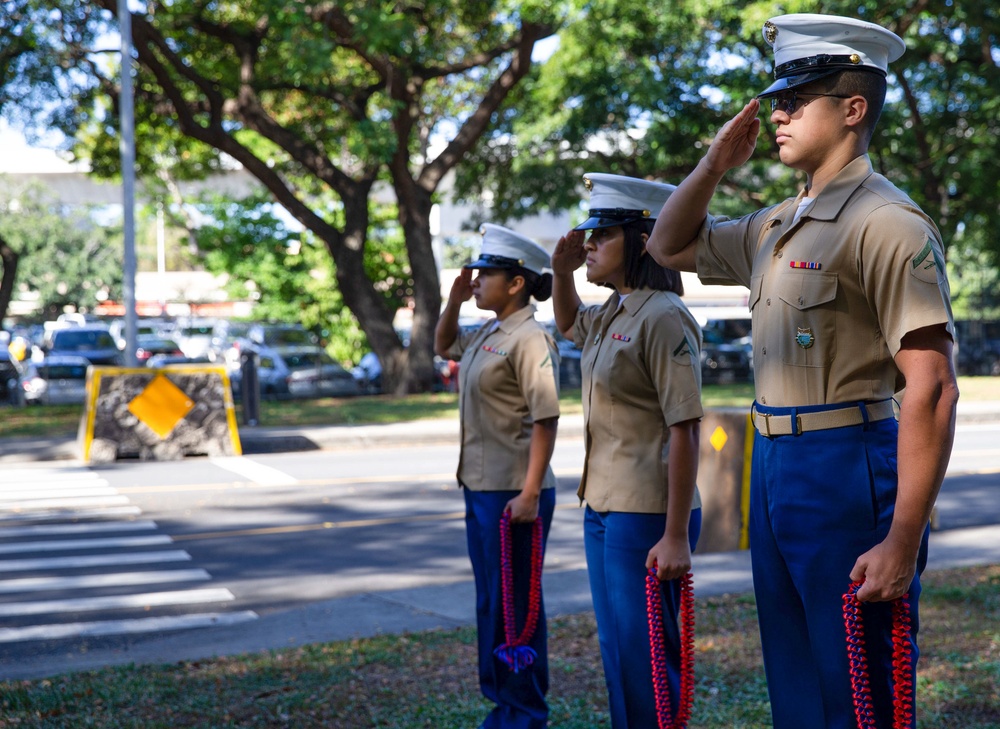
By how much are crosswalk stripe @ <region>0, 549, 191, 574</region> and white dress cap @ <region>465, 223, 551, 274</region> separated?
5030mm

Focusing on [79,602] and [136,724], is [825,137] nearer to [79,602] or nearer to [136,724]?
[136,724]

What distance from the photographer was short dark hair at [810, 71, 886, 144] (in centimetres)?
263

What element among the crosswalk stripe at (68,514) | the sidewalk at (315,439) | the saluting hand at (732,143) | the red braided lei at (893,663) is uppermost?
the saluting hand at (732,143)

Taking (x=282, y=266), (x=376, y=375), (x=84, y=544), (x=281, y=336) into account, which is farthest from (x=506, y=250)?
(x=282, y=266)

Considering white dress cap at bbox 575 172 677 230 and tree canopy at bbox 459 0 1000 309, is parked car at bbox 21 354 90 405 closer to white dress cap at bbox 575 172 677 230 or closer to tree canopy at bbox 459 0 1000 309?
tree canopy at bbox 459 0 1000 309

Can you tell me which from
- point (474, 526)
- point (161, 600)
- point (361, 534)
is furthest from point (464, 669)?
point (361, 534)

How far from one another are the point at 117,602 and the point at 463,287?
378 centimetres

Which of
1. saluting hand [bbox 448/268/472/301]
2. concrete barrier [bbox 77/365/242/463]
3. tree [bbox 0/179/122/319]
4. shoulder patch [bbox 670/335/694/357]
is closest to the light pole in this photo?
concrete barrier [bbox 77/365/242/463]

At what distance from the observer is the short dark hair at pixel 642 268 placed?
371 cm

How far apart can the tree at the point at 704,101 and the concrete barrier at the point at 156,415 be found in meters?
10.4

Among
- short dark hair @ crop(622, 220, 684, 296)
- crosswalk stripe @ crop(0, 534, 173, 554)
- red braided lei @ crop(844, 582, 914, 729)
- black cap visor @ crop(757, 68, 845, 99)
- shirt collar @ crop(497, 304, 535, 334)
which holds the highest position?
black cap visor @ crop(757, 68, 845, 99)

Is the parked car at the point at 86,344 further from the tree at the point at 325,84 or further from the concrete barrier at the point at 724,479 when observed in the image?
the concrete barrier at the point at 724,479

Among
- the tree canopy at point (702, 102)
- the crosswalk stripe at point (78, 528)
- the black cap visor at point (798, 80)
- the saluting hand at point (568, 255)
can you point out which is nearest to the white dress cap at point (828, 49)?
the black cap visor at point (798, 80)

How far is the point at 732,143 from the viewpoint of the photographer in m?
2.80
